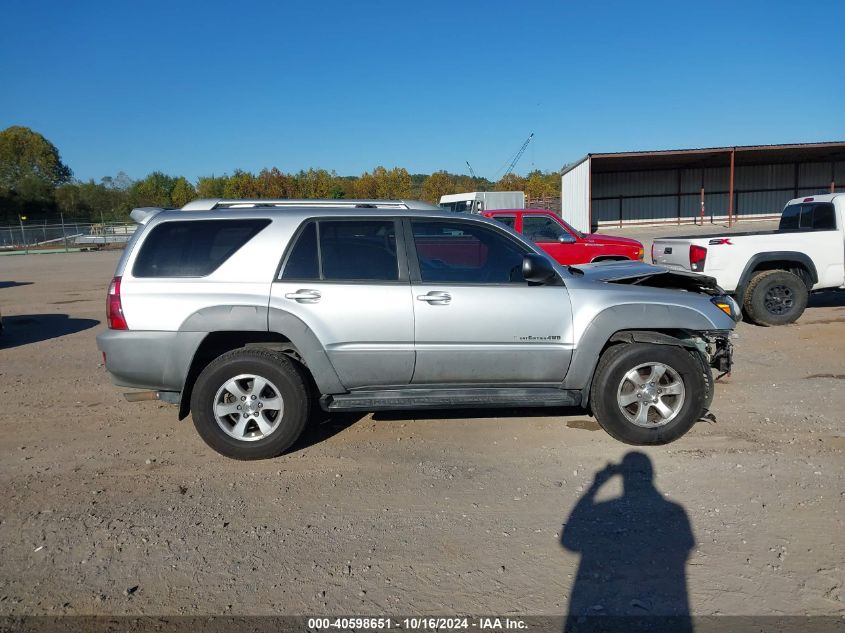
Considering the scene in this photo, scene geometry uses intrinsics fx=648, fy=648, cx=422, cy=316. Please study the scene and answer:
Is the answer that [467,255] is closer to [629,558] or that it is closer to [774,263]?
[629,558]

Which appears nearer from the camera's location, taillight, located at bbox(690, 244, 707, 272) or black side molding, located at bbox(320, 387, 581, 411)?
black side molding, located at bbox(320, 387, 581, 411)

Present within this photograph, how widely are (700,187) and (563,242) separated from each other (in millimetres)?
33263

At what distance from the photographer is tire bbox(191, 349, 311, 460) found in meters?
4.86

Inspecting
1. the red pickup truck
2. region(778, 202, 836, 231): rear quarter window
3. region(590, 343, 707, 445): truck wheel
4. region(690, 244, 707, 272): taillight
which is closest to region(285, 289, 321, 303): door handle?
region(590, 343, 707, 445): truck wheel

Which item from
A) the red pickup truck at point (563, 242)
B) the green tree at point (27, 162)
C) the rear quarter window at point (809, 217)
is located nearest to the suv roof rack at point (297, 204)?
the red pickup truck at point (563, 242)

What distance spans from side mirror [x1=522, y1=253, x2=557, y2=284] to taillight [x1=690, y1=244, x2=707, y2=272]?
5.08 metres

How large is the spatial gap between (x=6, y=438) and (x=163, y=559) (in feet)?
9.57

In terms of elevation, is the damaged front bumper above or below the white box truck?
below

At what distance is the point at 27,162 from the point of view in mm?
73000

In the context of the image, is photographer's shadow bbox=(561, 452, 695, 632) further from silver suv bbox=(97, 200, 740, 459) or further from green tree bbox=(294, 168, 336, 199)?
green tree bbox=(294, 168, 336, 199)

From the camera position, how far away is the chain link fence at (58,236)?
45094mm

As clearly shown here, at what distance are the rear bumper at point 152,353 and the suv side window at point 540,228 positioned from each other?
8.83 m

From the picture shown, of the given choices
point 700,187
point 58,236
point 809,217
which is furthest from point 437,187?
point 809,217

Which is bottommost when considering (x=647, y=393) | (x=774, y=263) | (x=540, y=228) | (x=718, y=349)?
(x=647, y=393)
